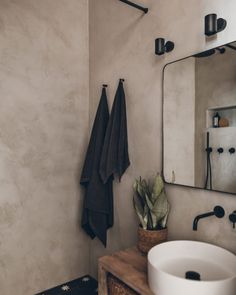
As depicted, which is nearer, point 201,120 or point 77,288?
point 201,120

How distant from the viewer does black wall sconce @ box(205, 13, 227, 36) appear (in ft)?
4.25

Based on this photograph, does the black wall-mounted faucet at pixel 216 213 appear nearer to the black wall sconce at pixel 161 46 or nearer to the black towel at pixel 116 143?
the black towel at pixel 116 143

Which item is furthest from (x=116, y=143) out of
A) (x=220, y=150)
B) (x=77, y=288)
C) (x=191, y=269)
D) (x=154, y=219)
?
(x=77, y=288)

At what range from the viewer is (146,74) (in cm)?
182

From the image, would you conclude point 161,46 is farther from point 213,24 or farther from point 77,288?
point 77,288

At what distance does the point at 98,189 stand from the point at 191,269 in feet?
3.23

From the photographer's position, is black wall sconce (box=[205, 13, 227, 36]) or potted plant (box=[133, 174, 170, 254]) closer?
black wall sconce (box=[205, 13, 227, 36])

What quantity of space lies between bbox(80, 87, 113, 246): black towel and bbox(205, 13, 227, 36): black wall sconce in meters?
1.03

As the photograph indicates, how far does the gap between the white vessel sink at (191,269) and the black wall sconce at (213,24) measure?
1.09 metres

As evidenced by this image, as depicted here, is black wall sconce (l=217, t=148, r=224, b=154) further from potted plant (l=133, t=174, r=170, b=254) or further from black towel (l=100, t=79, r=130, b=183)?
black towel (l=100, t=79, r=130, b=183)

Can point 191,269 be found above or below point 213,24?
below

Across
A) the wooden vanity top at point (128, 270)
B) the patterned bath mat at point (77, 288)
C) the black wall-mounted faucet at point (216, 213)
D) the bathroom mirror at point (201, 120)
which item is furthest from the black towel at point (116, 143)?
the patterned bath mat at point (77, 288)

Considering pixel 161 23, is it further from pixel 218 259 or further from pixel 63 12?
pixel 218 259

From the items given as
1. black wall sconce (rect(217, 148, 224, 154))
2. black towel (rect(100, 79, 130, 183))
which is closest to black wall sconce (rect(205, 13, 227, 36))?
black wall sconce (rect(217, 148, 224, 154))
